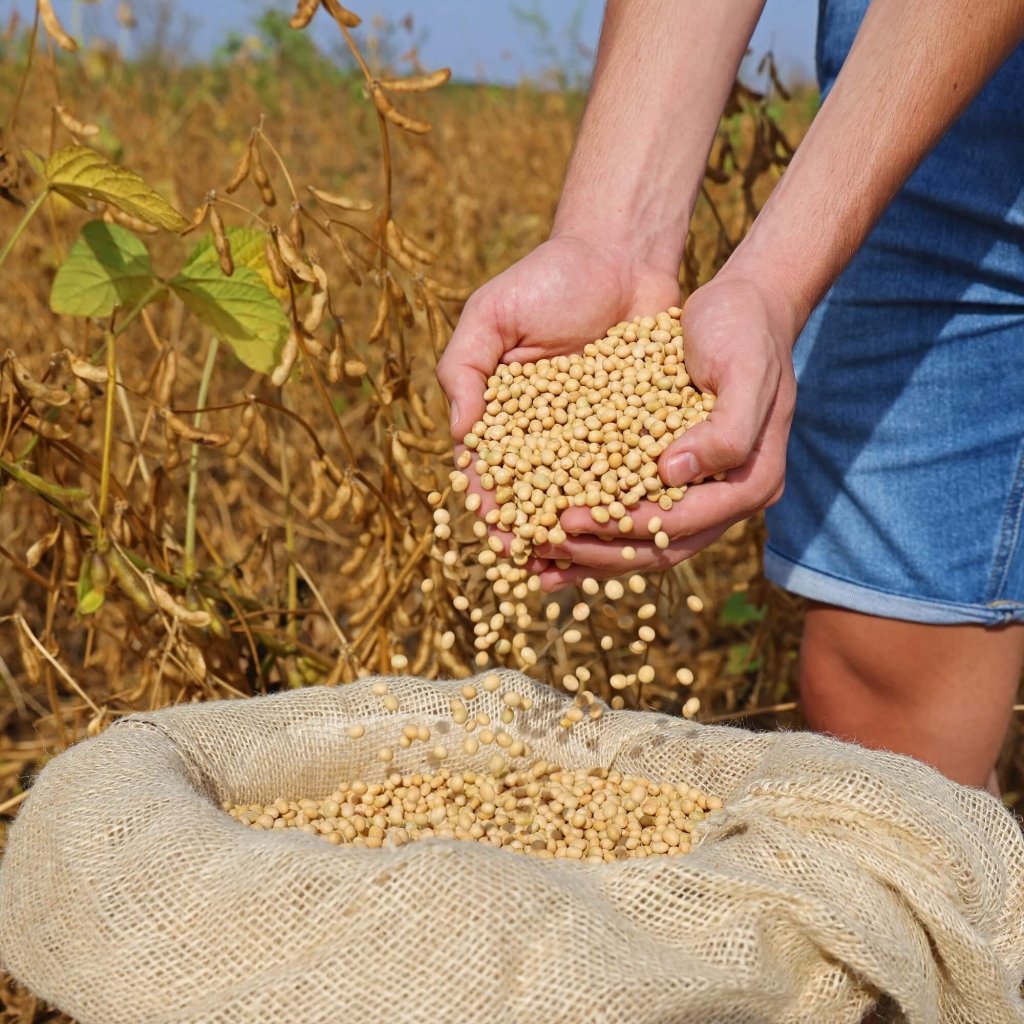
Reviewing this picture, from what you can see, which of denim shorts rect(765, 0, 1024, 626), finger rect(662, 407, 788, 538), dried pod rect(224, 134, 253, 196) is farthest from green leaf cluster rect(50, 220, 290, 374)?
denim shorts rect(765, 0, 1024, 626)

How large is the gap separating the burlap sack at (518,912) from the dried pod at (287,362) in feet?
1.61

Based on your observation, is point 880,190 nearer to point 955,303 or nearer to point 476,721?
point 955,303

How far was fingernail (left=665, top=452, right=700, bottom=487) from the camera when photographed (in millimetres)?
1228

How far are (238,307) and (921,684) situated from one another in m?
1.08

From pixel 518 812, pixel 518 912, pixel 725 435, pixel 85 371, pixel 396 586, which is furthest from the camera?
pixel 396 586

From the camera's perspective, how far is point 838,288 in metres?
1.67

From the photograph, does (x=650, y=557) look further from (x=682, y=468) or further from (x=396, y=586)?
(x=396, y=586)

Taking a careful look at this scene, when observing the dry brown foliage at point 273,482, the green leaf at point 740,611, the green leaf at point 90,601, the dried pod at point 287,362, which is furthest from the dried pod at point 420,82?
the green leaf at point 740,611

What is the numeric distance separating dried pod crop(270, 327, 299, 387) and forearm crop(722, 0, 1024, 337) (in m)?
0.55

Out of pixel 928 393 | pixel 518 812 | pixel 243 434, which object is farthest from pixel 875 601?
pixel 243 434

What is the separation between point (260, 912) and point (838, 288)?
45.4 inches

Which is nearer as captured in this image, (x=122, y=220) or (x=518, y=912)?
(x=518, y=912)

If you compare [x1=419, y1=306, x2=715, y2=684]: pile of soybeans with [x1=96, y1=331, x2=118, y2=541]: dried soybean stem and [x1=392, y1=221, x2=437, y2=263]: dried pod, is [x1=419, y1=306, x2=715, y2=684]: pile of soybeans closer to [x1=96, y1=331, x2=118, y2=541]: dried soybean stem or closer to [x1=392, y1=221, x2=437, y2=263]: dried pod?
[x1=392, y1=221, x2=437, y2=263]: dried pod

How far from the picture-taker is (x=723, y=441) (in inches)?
46.8
